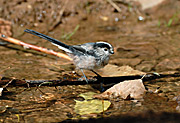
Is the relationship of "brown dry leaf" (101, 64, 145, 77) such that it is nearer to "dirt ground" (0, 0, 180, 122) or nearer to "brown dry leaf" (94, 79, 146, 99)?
"dirt ground" (0, 0, 180, 122)

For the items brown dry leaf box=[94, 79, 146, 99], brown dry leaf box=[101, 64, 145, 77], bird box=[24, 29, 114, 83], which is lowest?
brown dry leaf box=[94, 79, 146, 99]

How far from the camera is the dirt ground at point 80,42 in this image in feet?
10.2

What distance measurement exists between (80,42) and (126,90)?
9.23ft

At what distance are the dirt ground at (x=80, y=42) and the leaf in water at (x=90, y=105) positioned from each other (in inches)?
3.3

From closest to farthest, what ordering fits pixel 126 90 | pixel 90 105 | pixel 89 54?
pixel 90 105, pixel 126 90, pixel 89 54

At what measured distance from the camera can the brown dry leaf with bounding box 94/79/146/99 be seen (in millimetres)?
3436

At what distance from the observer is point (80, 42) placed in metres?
6.05

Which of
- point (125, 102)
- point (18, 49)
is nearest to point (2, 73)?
point (18, 49)

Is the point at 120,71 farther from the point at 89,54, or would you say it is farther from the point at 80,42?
the point at 80,42

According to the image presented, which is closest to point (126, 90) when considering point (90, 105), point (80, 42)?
point (90, 105)

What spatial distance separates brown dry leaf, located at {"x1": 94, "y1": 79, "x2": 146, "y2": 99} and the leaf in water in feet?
0.53

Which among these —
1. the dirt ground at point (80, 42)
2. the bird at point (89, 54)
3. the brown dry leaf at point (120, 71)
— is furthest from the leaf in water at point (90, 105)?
the bird at point (89, 54)

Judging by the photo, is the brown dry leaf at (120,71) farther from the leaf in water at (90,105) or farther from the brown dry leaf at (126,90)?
the leaf in water at (90,105)

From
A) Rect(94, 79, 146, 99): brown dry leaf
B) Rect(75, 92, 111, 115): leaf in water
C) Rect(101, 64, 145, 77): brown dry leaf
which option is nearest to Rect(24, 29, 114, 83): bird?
Rect(101, 64, 145, 77): brown dry leaf
